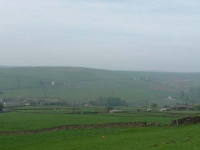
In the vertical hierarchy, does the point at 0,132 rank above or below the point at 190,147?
below

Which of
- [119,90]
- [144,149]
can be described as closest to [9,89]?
[119,90]

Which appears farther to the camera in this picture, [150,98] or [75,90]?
[75,90]

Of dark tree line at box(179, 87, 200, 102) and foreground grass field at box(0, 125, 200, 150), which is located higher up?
foreground grass field at box(0, 125, 200, 150)

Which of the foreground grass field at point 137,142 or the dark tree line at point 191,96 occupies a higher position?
the foreground grass field at point 137,142

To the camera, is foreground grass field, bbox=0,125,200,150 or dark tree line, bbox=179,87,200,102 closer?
foreground grass field, bbox=0,125,200,150

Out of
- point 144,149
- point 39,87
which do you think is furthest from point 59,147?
point 39,87

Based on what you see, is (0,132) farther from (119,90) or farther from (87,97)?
(119,90)

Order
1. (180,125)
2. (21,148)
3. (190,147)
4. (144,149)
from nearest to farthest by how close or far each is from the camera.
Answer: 1. (190,147)
2. (144,149)
3. (21,148)
4. (180,125)

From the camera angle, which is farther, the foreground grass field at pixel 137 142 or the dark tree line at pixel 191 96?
the dark tree line at pixel 191 96

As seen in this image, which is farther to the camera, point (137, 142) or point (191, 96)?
point (191, 96)

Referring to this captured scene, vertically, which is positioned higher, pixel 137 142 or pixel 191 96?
pixel 137 142

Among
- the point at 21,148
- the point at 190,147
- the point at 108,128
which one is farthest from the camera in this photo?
the point at 108,128

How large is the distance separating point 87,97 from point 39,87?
3217 cm

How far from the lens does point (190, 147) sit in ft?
76.5
